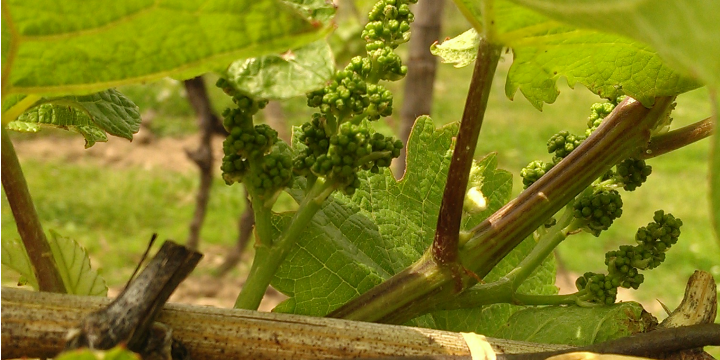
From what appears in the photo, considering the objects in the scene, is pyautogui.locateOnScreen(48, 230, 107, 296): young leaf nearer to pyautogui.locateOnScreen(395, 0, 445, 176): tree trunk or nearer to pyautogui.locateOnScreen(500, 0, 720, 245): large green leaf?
pyautogui.locateOnScreen(500, 0, 720, 245): large green leaf

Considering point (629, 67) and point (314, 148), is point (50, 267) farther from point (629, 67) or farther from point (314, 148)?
point (629, 67)

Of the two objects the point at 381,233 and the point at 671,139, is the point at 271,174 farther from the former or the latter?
the point at 671,139

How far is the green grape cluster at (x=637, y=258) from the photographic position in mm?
887

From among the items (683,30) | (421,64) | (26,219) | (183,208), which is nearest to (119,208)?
(183,208)

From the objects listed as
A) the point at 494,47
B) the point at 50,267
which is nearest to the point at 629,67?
the point at 494,47

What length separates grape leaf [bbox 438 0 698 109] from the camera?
2.43 feet

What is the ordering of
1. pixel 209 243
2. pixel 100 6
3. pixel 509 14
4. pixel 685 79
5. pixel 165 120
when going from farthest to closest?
pixel 165 120
pixel 209 243
pixel 685 79
pixel 509 14
pixel 100 6

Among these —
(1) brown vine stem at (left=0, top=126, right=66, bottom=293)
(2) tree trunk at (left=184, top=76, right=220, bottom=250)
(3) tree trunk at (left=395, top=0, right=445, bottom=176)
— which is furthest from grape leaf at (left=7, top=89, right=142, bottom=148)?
(2) tree trunk at (left=184, top=76, right=220, bottom=250)

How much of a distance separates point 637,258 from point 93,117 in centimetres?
68

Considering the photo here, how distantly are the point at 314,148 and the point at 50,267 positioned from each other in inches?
12.4

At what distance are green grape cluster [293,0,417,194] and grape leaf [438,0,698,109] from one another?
147 mm

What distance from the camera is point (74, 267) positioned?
0.83m

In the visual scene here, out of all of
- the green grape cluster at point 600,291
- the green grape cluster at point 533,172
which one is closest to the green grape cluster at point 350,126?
the green grape cluster at point 533,172

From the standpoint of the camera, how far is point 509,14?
691 millimetres
